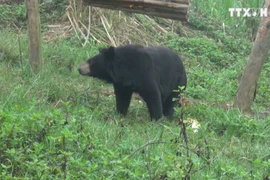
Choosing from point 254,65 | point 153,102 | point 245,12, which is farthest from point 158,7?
point 245,12

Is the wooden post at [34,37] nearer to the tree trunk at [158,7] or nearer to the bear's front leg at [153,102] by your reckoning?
the tree trunk at [158,7]

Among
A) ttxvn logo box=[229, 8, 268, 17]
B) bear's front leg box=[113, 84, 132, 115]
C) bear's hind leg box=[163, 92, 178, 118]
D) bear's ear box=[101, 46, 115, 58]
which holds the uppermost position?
bear's ear box=[101, 46, 115, 58]

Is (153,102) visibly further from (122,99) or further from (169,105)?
(169,105)

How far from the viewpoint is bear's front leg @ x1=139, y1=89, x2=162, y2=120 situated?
7297 millimetres

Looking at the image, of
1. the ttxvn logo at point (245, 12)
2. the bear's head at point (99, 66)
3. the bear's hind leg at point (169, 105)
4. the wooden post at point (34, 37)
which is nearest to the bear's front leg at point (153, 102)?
the bear's head at point (99, 66)

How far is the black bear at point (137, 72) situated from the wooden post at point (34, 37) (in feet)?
2.17

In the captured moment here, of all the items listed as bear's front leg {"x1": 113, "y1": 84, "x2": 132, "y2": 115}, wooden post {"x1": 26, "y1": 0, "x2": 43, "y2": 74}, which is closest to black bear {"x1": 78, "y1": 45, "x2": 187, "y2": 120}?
bear's front leg {"x1": 113, "y1": 84, "x2": 132, "y2": 115}

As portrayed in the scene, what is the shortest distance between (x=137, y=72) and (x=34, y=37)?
1.56 metres

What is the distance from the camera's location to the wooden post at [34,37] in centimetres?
774

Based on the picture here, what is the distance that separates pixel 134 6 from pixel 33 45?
1.51 meters

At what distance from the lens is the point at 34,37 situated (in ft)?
25.8

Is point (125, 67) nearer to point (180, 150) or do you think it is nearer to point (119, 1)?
point (119, 1)

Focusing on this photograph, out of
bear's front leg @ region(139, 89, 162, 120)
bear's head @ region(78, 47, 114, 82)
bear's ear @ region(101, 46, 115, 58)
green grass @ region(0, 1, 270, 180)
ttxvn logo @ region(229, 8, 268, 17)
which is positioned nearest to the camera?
green grass @ region(0, 1, 270, 180)

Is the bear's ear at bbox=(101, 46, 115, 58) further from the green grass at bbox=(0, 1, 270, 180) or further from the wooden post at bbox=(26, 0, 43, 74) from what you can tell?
the wooden post at bbox=(26, 0, 43, 74)
